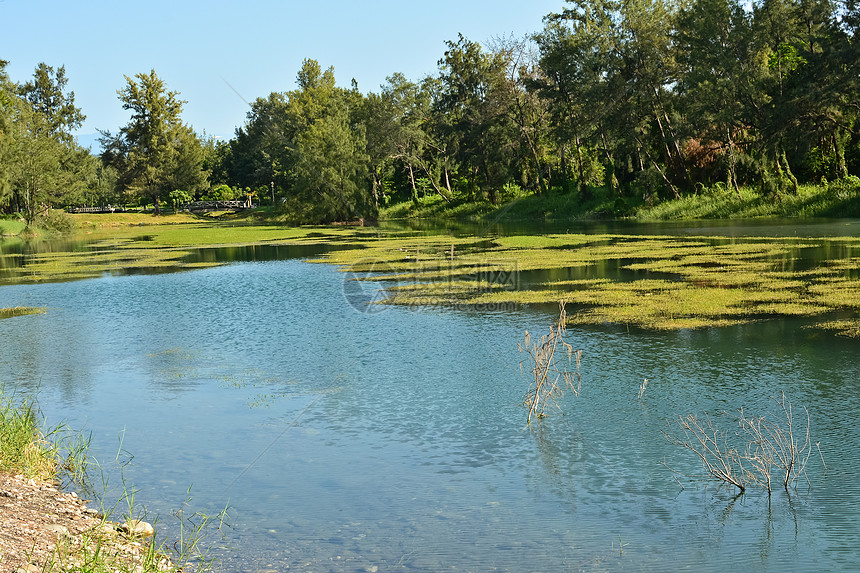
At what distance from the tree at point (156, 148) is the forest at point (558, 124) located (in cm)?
27

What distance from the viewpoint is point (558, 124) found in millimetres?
68500

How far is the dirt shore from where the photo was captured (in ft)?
21.7

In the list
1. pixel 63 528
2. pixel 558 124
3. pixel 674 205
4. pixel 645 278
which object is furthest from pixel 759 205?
pixel 63 528

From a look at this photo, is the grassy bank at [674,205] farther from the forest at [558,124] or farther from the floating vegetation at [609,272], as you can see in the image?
the floating vegetation at [609,272]

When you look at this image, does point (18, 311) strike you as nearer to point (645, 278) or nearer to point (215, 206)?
point (645, 278)

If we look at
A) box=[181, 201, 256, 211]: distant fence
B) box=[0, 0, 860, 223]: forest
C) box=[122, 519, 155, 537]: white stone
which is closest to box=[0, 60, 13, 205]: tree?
box=[0, 0, 860, 223]: forest

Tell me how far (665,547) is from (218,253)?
42977 mm

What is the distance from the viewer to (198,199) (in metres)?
122

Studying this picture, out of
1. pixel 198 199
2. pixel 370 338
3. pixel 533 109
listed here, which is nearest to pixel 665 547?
pixel 370 338

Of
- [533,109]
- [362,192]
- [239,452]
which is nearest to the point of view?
[239,452]

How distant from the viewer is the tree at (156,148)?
352 ft

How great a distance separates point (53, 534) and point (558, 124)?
212ft

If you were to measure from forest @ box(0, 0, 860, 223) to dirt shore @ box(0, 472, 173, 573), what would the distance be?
4550 cm

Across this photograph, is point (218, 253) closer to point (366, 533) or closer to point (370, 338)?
point (370, 338)
